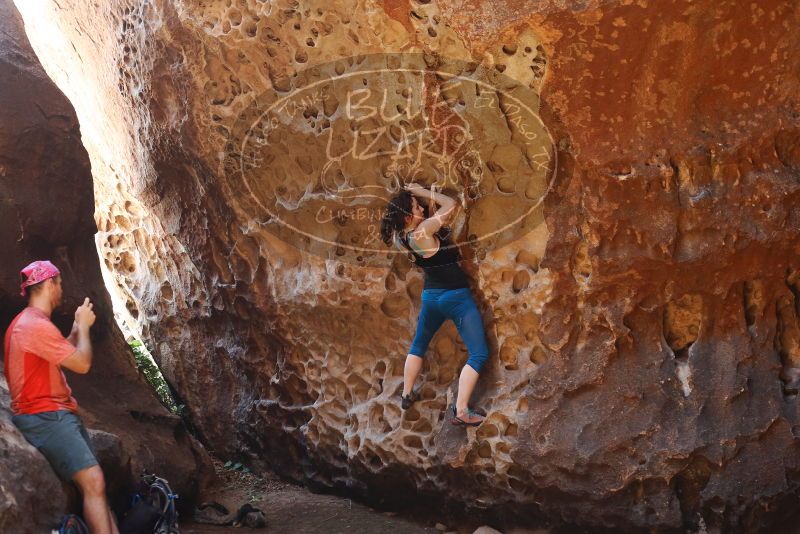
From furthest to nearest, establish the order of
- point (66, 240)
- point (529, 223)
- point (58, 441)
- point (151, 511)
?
point (66, 240), point (529, 223), point (151, 511), point (58, 441)

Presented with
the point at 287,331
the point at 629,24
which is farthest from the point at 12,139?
the point at 629,24

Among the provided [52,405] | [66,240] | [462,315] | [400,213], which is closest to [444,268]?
[462,315]

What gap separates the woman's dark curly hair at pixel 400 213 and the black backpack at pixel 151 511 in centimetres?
173

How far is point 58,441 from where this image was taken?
11.5ft

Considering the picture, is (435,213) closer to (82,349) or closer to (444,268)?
(444,268)

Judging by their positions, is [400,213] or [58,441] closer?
[58,441]

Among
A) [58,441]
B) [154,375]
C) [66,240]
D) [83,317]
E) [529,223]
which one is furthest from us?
[154,375]

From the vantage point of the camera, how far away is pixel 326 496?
208 inches

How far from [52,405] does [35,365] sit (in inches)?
7.2

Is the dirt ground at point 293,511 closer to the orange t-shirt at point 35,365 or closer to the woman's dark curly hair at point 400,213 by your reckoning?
the orange t-shirt at point 35,365

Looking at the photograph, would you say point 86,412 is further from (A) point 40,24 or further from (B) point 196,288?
(A) point 40,24

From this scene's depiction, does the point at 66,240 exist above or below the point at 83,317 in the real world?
above

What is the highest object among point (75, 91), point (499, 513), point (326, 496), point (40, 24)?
point (40, 24)

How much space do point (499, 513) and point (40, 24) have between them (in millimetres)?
4917
